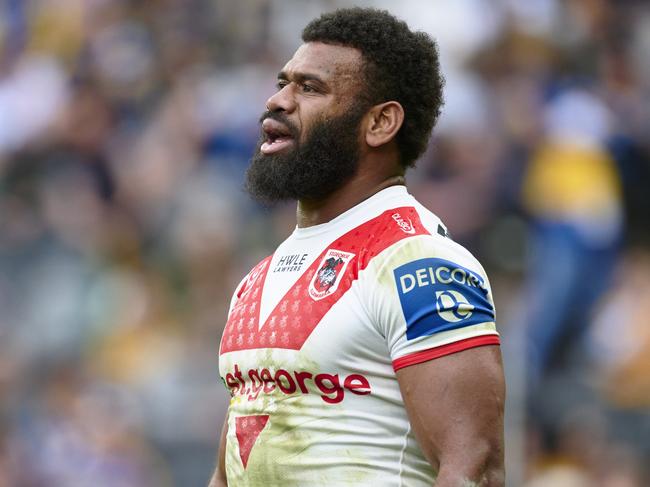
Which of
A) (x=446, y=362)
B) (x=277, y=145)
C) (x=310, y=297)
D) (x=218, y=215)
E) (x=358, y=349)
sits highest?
(x=218, y=215)

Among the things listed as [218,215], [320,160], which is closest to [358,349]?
[320,160]

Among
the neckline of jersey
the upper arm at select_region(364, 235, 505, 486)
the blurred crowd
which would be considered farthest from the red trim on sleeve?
the blurred crowd

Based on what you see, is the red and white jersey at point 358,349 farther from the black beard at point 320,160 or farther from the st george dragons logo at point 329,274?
the black beard at point 320,160

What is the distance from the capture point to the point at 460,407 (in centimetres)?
318

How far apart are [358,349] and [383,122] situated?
0.78 meters

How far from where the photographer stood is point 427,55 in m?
3.83

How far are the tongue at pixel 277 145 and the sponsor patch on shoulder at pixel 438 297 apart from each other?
0.68m

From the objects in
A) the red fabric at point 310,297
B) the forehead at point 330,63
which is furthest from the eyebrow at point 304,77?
the red fabric at point 310,297

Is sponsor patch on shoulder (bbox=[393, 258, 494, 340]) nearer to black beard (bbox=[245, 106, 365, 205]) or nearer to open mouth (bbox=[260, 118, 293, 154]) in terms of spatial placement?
black beard (bbox=[245, 106, 365, 205])

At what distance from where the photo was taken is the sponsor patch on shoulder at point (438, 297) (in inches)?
127

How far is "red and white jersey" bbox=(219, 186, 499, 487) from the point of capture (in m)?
3.24

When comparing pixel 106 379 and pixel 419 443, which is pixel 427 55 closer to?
pixel 419 443

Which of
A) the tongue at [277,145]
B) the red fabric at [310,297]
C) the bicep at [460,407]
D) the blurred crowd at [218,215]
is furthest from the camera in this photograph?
the blurred crowd at [218,215]

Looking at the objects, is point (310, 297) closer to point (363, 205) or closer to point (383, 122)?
point (363, 205)
